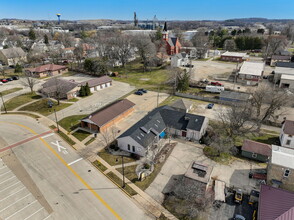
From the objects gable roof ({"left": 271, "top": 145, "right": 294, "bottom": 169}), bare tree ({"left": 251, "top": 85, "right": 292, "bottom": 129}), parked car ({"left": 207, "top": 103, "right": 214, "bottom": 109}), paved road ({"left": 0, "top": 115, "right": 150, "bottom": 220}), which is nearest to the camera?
paved road ({"left": 0, "top": 115, "right": 150, "bottom": 220})

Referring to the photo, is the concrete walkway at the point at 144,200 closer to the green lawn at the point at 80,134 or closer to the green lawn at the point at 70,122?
the green lawn at the point at 80,134

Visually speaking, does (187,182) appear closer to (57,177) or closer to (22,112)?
(57,177)

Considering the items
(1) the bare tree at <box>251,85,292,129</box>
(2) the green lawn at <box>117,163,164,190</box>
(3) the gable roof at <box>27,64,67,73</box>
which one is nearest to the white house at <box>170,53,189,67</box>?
(3) the gable roof at <box>27,64,67,73</box>

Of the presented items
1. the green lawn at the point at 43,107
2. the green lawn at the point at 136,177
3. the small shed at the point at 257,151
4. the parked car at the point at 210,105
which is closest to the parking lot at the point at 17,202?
the green lawn at the point at 136,177

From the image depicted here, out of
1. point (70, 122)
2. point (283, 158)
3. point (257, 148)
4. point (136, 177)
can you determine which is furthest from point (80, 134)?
point (283, 158)

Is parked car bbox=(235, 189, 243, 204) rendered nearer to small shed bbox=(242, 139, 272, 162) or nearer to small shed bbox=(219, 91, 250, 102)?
small shed bbox=(242, 139, 272, 162)

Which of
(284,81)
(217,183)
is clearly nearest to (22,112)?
(217,183)
